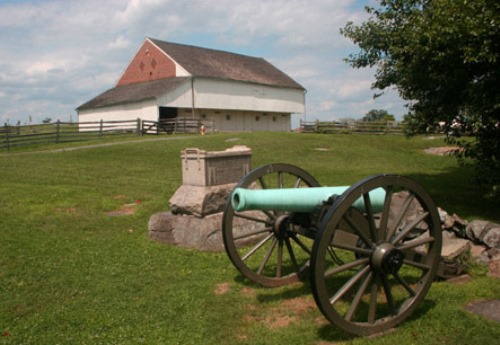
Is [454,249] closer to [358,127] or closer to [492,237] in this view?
[492,237]

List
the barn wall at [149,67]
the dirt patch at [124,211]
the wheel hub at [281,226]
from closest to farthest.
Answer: the wheel hub at [281,226] < the dirt patch at [124,211] < the barn wall at [149,67]

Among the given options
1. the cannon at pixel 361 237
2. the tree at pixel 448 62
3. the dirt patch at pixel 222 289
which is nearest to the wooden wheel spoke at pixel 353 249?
the cannon at pixel 361 237

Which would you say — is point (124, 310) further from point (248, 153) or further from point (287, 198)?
point (248, 153)

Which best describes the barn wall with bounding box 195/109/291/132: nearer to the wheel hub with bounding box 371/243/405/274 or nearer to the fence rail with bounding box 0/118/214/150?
the fence rail with bounding box 0/118/214/150

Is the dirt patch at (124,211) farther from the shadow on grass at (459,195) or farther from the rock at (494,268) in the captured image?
the shadow on grass at (459,195)

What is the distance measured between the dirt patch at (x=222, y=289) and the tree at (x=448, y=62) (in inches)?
231

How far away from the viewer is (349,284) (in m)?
4.14

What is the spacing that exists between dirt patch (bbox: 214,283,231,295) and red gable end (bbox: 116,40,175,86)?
38239 mm

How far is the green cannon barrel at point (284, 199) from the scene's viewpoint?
178 inches

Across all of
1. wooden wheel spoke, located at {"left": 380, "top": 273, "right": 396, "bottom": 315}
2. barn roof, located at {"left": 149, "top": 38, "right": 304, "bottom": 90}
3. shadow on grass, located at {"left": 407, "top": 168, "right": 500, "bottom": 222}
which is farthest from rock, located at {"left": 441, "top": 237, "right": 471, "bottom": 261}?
barn roof, located at {"left": 149, "top": 38, "right": 304, "bottom": 90}

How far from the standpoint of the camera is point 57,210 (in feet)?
35.1

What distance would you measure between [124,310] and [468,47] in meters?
7.20

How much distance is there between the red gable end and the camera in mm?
43438

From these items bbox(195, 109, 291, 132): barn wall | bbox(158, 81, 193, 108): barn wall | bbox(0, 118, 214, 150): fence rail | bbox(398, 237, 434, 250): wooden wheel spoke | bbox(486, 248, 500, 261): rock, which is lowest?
bbox(486, 248, 500, 261): rock
